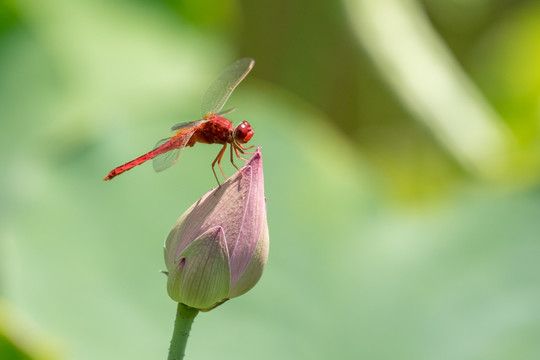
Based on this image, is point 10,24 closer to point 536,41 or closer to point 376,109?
point 376,109

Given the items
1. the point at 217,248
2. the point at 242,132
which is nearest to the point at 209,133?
the point at 242,132

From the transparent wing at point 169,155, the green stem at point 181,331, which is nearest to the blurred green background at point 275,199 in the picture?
the transparent wing at point 169,155

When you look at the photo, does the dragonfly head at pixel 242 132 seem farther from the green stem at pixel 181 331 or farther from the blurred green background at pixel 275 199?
the blurred green background at pixel 275 199

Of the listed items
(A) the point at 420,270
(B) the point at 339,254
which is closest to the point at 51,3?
(B) the point at 339,254

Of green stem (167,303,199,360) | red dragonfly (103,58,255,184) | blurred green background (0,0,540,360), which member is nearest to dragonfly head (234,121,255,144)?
red dragonfly (103,58,255,184)

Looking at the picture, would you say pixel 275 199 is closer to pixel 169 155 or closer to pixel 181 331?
pixel 169 155
